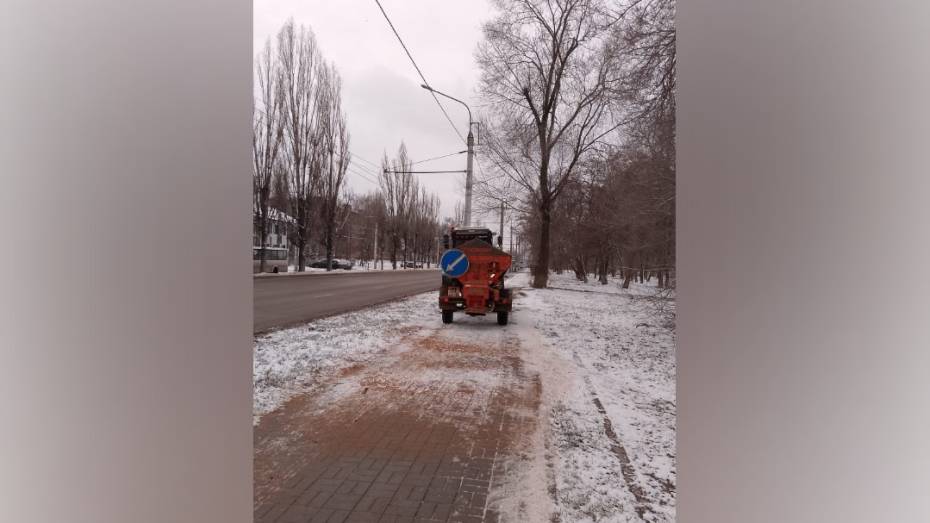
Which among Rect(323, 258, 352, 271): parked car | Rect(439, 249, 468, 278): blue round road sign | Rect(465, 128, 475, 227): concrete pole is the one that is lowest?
Rect(323, 258, 352, 271): parked car

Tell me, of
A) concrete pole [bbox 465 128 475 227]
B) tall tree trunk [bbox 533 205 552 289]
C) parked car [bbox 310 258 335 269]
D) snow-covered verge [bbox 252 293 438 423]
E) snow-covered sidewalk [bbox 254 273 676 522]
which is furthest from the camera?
parked car [bbox 310 258 335 269]

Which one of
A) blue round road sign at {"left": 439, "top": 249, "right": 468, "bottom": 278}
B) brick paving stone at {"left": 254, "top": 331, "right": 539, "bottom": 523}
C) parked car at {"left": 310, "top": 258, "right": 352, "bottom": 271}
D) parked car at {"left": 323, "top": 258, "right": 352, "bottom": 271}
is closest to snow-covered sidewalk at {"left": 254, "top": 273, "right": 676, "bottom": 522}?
brick paving stone at {"left": 254, "top": 331, "right": 539, "bottom": 523}

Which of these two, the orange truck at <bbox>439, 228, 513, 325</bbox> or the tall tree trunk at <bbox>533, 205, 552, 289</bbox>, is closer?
the orange truck at <bbox>439, 228, 513, 325</bbox>

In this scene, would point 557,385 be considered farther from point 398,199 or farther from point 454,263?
point 398,199

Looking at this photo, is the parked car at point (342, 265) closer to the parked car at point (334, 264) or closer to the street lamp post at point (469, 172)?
the parked car at point (334, 264)

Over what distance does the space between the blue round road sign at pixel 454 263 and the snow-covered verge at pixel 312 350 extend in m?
1.54

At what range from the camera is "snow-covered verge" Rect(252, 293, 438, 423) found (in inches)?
186

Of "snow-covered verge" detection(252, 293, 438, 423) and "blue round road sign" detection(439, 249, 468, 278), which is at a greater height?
"blue round road sign" detection(439, 249, 468, 278)

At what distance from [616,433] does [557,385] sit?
4.89 feet

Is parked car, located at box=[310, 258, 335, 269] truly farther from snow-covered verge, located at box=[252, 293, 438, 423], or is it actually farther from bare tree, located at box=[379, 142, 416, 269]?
snow-covered verge, located at box=[252, 293, 438, 423]

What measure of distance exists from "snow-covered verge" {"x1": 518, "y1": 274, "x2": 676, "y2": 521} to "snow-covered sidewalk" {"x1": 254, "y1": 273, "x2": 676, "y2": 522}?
10mm

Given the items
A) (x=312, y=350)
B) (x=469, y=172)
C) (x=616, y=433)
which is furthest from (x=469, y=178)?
(x=616, y=433)

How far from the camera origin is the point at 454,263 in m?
8.26
